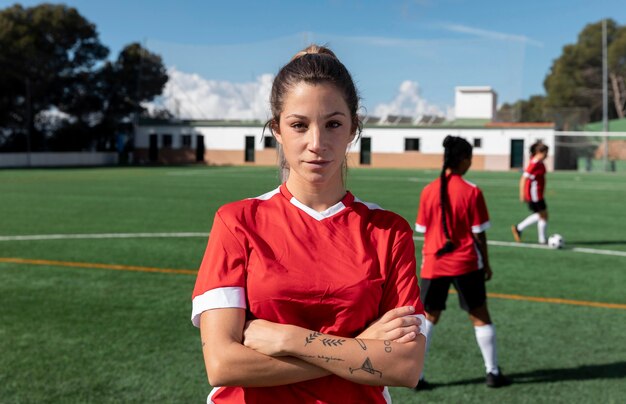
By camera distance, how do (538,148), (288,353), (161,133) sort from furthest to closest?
(161,133) → (538,148) → (288,353)

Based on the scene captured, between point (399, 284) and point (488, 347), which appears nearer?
point (399, 284)

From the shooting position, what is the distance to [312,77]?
7.12ft

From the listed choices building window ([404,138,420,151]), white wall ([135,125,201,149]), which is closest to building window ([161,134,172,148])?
white wall ([135,125,201,149])

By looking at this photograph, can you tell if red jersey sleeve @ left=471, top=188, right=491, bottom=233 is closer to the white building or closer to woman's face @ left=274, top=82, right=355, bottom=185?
woman's face @ left=274, top=82, right=355, bottom=185

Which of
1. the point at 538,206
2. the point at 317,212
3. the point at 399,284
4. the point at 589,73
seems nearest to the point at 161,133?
the point at 589,73

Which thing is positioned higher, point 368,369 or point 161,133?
point 161,133

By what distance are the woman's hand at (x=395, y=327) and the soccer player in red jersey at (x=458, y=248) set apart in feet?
10.5

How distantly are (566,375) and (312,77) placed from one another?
4310mm

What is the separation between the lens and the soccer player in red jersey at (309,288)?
2111mm

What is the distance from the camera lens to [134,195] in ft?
76.0

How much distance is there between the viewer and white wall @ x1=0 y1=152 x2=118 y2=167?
171 feet

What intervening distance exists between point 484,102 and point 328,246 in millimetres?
63915

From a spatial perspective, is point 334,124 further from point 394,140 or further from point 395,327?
point 394,140

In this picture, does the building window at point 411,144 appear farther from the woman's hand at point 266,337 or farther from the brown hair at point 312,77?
the woman's hand at point 266,337
